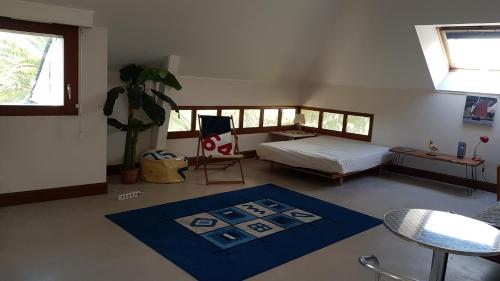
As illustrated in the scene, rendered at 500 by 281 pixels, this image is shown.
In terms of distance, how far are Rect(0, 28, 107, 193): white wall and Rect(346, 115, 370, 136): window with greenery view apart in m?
4.50

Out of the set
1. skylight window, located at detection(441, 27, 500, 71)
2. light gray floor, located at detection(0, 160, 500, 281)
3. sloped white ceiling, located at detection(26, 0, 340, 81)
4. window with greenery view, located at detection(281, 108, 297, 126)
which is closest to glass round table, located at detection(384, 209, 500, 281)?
light gray floor, located at detection(0, 160, 500, 281)

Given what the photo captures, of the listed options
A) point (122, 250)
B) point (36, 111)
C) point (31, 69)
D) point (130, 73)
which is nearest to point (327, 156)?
point (130, 73)

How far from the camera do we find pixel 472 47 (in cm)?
571

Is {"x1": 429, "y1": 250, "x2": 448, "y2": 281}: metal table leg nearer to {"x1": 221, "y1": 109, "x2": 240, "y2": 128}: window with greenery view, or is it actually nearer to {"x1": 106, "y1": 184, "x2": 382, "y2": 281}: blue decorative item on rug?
{"x1": 106, "y1": 184, "x2": 382, "y2": 281}: blue decorative item on rug

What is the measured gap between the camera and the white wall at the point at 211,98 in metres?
5.32

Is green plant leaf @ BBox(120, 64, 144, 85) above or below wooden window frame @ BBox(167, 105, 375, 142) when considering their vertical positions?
above

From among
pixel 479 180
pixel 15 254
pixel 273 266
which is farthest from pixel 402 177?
pixel 15 254

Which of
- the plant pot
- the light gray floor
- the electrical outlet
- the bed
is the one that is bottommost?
the light gray floor

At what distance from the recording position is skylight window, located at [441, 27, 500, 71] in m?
5.36

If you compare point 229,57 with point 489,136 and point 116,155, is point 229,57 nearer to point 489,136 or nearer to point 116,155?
point 116,155

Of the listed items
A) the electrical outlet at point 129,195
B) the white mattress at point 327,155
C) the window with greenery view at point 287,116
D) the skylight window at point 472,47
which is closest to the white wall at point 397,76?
the skylight window at point 472,47

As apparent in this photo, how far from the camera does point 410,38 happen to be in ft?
18.1

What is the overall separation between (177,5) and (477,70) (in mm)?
4603

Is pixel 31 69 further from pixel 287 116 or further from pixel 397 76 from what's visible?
pixel 397 76
